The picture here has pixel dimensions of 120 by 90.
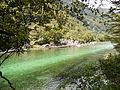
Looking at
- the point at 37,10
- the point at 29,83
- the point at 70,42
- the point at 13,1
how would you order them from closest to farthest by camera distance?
the point at 13,1 < the point at 37,10 < the point at 29,83 < the point at 70,42

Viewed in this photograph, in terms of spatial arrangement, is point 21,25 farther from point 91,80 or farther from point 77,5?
point 91,80

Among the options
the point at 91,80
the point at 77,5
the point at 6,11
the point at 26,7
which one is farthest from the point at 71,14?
the point at 91,80

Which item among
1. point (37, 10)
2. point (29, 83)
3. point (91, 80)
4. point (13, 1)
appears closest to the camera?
point (13, 1)

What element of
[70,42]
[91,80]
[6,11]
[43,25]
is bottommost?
[70,42]

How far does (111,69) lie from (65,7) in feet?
10.3

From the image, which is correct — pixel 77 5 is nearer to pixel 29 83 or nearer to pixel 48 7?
pixel 48 7

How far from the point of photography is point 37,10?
4688 mm

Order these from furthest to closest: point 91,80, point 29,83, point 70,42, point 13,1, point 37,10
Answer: point 70,42, point 29,83, point 91,80, point 37,10, point 13,1

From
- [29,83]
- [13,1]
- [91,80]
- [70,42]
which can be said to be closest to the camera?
[13,1]

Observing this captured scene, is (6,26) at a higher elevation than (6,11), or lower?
lower

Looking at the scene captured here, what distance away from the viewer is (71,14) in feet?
14.3

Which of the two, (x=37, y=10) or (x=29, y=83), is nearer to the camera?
(x=37, y=10)

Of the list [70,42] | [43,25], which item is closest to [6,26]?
[43,25]

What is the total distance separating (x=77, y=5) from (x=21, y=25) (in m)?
1.62
